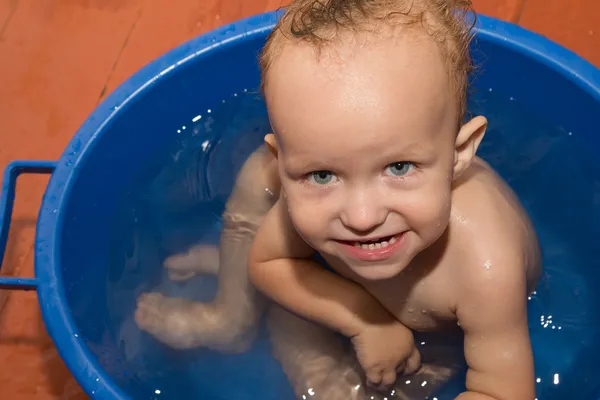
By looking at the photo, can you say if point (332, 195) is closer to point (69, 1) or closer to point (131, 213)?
point (131, 213)

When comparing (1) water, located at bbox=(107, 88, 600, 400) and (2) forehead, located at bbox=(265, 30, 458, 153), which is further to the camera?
(1) water, located at bbox=(107, 88, 600, 400)

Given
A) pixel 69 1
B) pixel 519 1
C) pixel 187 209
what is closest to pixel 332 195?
pixel 187 209

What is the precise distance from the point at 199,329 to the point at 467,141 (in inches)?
21.1

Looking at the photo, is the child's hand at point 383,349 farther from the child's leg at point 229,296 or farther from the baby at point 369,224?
the child's leg at point 229,296

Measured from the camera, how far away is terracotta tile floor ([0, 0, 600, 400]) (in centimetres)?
134

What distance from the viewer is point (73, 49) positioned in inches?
58.7

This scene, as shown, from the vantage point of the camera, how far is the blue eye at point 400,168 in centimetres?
65

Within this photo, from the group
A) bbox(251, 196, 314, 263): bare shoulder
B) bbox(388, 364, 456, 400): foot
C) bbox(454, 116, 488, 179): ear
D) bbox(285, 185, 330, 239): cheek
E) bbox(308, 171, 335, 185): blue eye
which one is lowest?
bbox(388, 364, 456, 400): foot

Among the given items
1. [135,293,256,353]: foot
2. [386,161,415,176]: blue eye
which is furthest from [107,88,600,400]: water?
[386,161,415,176]: blue eye

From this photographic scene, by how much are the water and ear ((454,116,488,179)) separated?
0.39m

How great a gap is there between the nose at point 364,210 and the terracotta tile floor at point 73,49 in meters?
0.81

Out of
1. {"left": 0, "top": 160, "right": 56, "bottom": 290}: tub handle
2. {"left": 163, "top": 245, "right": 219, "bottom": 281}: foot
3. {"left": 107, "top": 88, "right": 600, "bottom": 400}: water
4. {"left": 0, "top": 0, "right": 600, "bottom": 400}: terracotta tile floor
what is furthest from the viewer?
{"left": 0, "top": 0, "right": 600, "bottom": 400}: terracotta tile floor

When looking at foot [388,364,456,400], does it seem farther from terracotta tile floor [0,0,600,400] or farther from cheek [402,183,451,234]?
terracotta tile floor [0,0,600,400]

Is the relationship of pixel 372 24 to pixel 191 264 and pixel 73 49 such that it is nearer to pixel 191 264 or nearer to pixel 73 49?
pixel 191 264
